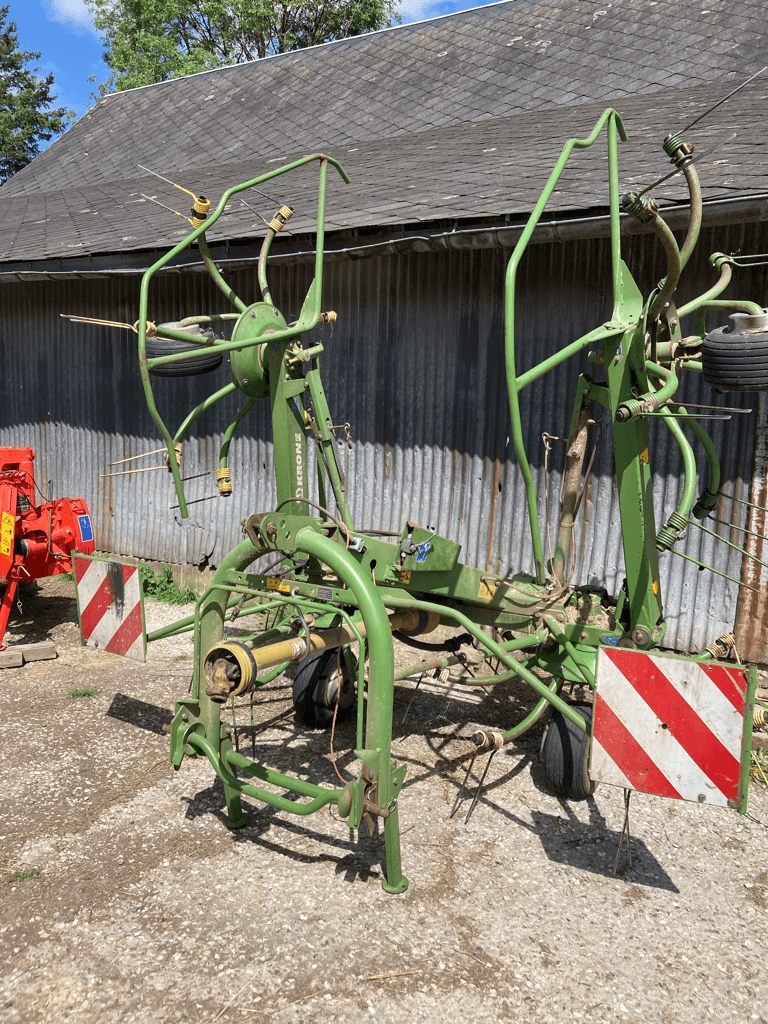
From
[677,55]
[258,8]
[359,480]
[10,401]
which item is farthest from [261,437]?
[258,8]

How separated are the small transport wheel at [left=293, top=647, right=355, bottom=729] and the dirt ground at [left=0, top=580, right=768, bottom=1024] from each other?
0.49 ft

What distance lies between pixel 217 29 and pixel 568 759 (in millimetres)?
29957

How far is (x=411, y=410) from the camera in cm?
683

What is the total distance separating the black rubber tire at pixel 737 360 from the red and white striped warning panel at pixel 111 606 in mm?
3188

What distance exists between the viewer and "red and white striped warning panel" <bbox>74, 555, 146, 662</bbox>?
4.47m

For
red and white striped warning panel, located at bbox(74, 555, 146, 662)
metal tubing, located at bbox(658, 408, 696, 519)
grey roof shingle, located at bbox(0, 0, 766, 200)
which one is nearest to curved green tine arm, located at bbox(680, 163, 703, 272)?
metal tubing, located at bbox(658, 408, 696, 519)

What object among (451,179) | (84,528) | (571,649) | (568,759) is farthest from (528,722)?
(451,179)

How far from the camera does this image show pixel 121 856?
3580mm

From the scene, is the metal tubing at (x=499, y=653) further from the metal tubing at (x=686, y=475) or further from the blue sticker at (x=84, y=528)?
the blue sticker at (x=84, y=528)

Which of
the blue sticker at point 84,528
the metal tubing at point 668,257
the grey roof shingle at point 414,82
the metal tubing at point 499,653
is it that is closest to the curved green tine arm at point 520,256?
the metal tubing at point 668,257

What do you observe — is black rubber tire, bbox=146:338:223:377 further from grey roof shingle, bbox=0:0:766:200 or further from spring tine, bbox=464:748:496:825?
grey roof shingle, bbox=0:0:766:200

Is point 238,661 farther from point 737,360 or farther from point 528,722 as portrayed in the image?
point 737,360

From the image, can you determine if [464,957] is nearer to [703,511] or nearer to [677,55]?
[703,511]

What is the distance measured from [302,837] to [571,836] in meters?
1.36
